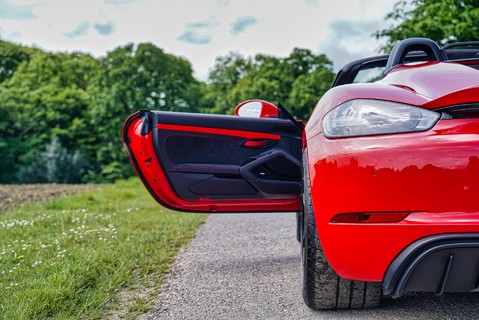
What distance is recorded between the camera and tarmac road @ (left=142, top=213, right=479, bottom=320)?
90.4 inches

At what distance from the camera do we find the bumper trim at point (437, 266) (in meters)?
1.68

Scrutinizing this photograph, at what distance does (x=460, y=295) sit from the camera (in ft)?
8.27

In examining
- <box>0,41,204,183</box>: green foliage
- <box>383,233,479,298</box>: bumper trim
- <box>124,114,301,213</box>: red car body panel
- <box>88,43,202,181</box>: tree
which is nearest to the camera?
<box>383,233,479,298</box>: bumper trim

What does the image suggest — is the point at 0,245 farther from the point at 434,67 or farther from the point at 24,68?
the point at 24,68

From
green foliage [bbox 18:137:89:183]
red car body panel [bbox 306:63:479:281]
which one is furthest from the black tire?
green foliage [bbox 18:137:89:183]

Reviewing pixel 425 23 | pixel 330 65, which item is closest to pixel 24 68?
pixel 330 65

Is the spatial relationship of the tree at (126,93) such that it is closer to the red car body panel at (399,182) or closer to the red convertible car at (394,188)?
the red convertible car at (394,188)

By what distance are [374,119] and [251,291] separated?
4.47 feet

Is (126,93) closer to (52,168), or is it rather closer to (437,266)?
(52,168)

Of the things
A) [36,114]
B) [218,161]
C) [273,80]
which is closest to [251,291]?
[218,161]

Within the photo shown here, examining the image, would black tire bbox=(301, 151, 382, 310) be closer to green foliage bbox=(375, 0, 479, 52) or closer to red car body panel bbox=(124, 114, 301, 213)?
red car body panel bbox=(124, 114, 301, 213)

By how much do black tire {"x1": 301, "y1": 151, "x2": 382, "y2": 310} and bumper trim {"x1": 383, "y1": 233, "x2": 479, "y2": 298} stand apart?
1.19 ft

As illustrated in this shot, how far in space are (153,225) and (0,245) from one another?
62.3 inches

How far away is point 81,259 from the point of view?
131 inches
